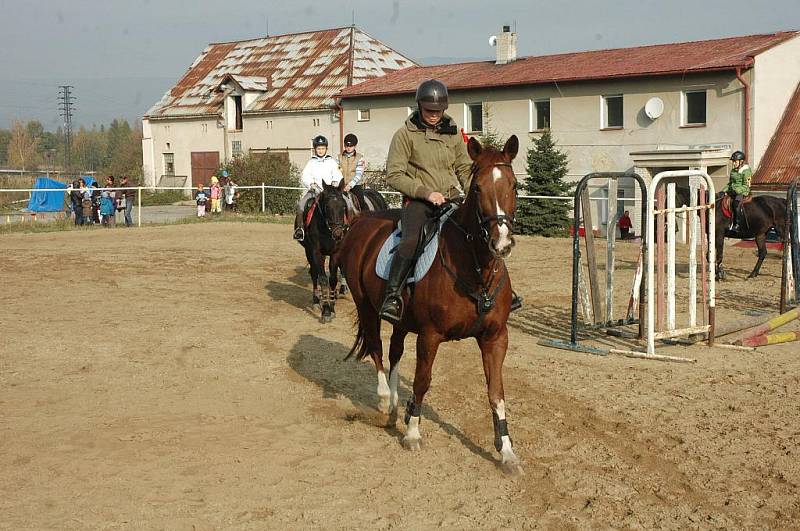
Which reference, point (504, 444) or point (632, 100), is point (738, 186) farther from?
point (632, 100)

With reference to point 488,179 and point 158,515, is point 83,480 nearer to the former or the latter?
point 158,515

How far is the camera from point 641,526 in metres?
5.16

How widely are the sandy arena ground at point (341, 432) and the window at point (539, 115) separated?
23557 mm

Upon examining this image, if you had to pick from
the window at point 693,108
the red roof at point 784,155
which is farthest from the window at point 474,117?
the red roof at point 784,155

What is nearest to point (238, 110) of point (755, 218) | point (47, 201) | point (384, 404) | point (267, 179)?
point (267, 179)

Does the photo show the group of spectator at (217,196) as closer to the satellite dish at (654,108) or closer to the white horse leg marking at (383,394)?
the satellite dish at (654,108)

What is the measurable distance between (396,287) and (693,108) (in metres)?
27.2

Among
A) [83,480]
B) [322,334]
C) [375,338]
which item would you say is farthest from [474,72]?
[83,480]

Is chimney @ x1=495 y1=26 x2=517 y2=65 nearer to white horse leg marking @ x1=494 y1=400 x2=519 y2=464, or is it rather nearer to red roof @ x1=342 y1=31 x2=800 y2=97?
red roof @ x1=342 y1=31 x2=800 y2=97

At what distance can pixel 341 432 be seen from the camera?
721cm

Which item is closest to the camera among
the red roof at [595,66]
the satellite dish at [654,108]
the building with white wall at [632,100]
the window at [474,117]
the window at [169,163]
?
the building with white wall at [632,100]

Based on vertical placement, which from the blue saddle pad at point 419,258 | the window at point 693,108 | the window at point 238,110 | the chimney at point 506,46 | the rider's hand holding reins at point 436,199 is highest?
the chimney at point 506,46

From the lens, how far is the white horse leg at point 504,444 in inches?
241

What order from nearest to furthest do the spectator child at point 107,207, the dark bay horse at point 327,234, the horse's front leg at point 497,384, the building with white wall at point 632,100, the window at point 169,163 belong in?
the horse's front leg at point 497,384 < the dark bay horse at point 327,234 < the spectator child at point 107,207 < the building with white wall at point 632,100 < the window at point 169,163
